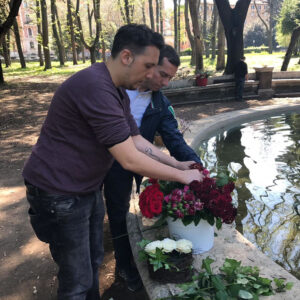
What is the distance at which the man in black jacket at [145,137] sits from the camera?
2.38 m

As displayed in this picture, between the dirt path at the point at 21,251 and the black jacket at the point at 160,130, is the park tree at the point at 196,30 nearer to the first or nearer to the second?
the dirt path at the point at 21,251

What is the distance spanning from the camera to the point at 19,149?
6.51 m

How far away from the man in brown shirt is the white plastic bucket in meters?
0.51

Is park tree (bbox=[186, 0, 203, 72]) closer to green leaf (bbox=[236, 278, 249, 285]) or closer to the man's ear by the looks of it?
→ the man's ear

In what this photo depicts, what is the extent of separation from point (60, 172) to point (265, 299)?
1344mm

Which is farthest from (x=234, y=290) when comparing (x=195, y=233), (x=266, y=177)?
(x=266, y=177)

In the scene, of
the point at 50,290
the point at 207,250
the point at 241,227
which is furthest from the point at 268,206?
the point at 50,290

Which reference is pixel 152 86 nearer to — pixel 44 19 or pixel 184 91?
pixel 184 91

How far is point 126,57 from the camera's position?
153 cm

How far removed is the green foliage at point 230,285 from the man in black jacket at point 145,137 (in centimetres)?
76

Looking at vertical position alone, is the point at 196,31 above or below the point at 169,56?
above

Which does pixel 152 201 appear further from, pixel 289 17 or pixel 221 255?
pixel 289 17

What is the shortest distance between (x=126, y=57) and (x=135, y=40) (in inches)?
3.5

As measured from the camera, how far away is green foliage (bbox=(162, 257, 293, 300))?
1734 millimetres
